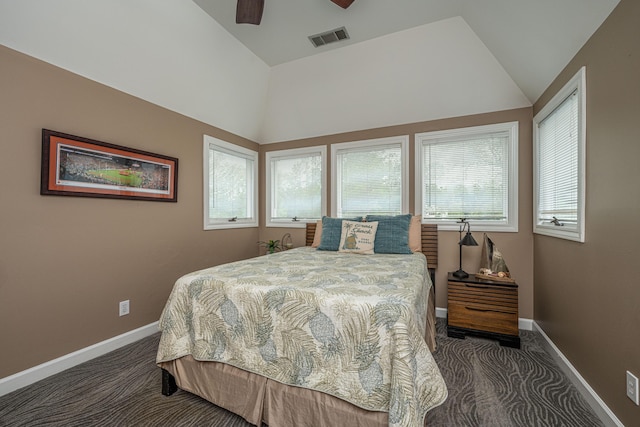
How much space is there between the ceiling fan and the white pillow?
79.9 inches

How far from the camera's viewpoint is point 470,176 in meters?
3.22

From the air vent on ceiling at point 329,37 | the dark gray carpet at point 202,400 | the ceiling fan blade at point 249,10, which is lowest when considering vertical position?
the dark gray carpet at point 202,400

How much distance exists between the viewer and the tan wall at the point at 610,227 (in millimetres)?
1358

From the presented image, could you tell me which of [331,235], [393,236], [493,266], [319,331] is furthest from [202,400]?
[493,266]

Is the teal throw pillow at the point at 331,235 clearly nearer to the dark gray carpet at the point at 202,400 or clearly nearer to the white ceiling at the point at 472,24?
the dark gray carpet at the point at 202,400

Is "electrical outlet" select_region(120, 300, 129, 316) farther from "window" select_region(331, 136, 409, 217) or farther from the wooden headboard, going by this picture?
the wooden headboard

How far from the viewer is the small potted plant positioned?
3.97m

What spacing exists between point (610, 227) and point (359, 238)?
1922 mm

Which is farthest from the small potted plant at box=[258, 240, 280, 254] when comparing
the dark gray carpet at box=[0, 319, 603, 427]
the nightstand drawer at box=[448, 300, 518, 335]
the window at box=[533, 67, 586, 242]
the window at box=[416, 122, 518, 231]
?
the window at box=[533, 67, 586, 242]

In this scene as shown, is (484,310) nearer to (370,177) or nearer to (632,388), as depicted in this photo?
(632,388)

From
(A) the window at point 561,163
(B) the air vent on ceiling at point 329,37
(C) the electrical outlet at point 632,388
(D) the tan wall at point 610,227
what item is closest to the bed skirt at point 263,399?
(C) the electrical outlet at point 632,388

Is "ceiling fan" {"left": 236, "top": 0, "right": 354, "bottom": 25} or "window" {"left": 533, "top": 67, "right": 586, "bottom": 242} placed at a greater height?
"ceiling fan" {"left": 236, "top": 0, "right": 354, "bottom": 25}

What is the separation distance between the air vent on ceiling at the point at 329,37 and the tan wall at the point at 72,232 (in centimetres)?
170

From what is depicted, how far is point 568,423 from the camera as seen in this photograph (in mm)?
1572
